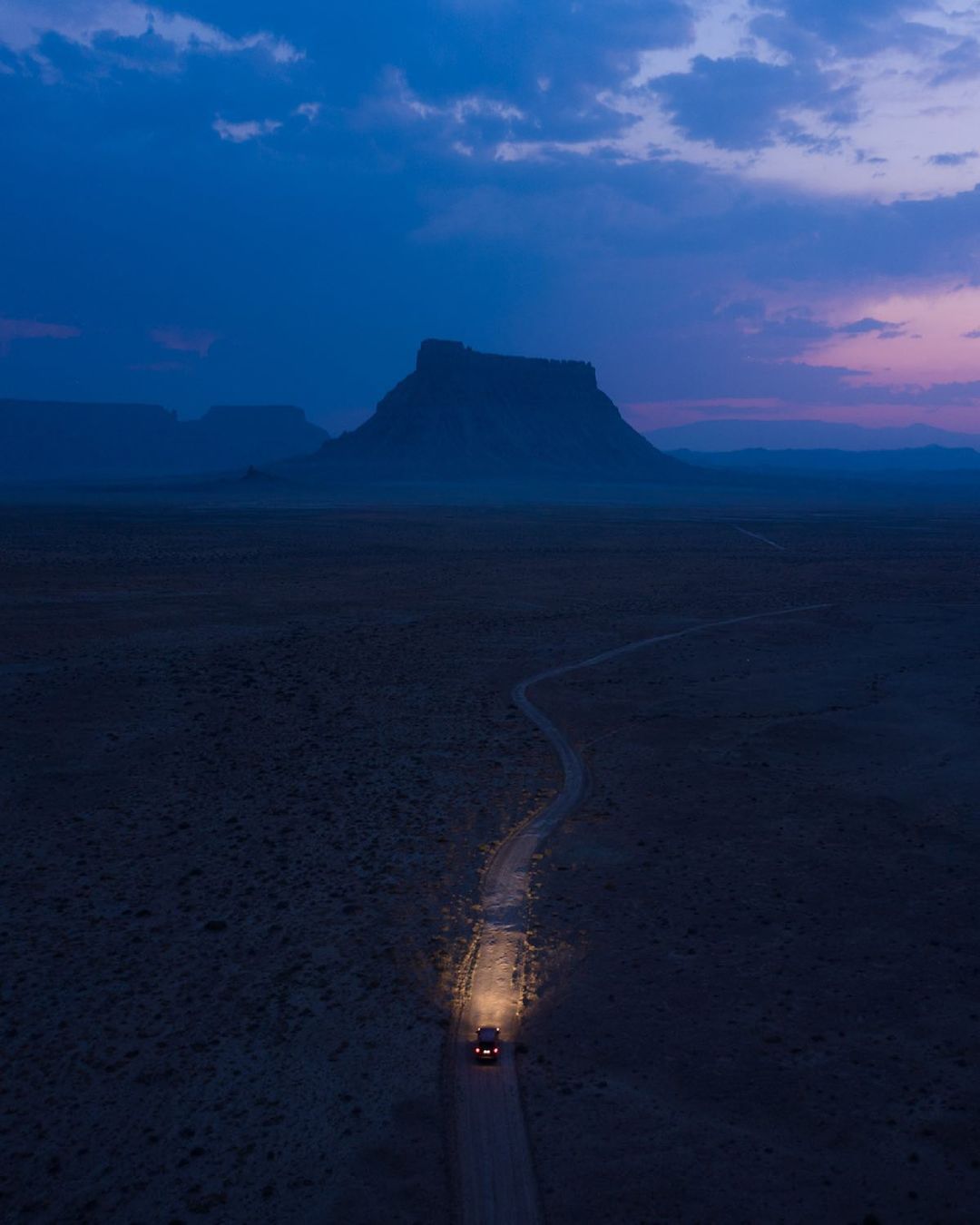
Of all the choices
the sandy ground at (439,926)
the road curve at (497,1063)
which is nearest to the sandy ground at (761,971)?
the sandy ground at (439,926)

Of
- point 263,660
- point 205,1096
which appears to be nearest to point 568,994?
point 205,1096

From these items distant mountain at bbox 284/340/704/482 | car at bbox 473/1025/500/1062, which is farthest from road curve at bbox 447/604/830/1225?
distant mountain at bbox 284/340/704/482

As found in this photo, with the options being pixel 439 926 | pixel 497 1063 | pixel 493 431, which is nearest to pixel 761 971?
pixel 497 1063

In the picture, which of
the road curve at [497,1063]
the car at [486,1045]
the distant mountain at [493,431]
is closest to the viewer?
the road curve at [497,1063]

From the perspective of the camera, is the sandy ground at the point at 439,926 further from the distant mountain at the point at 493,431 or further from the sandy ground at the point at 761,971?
the distant mountain at the point at 493,431

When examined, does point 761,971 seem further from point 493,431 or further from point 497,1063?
point 493,431

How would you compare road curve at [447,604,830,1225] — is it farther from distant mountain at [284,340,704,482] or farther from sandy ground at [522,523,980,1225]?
distant mountain at [284,340,704,482]

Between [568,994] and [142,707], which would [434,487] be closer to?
[142,707]
